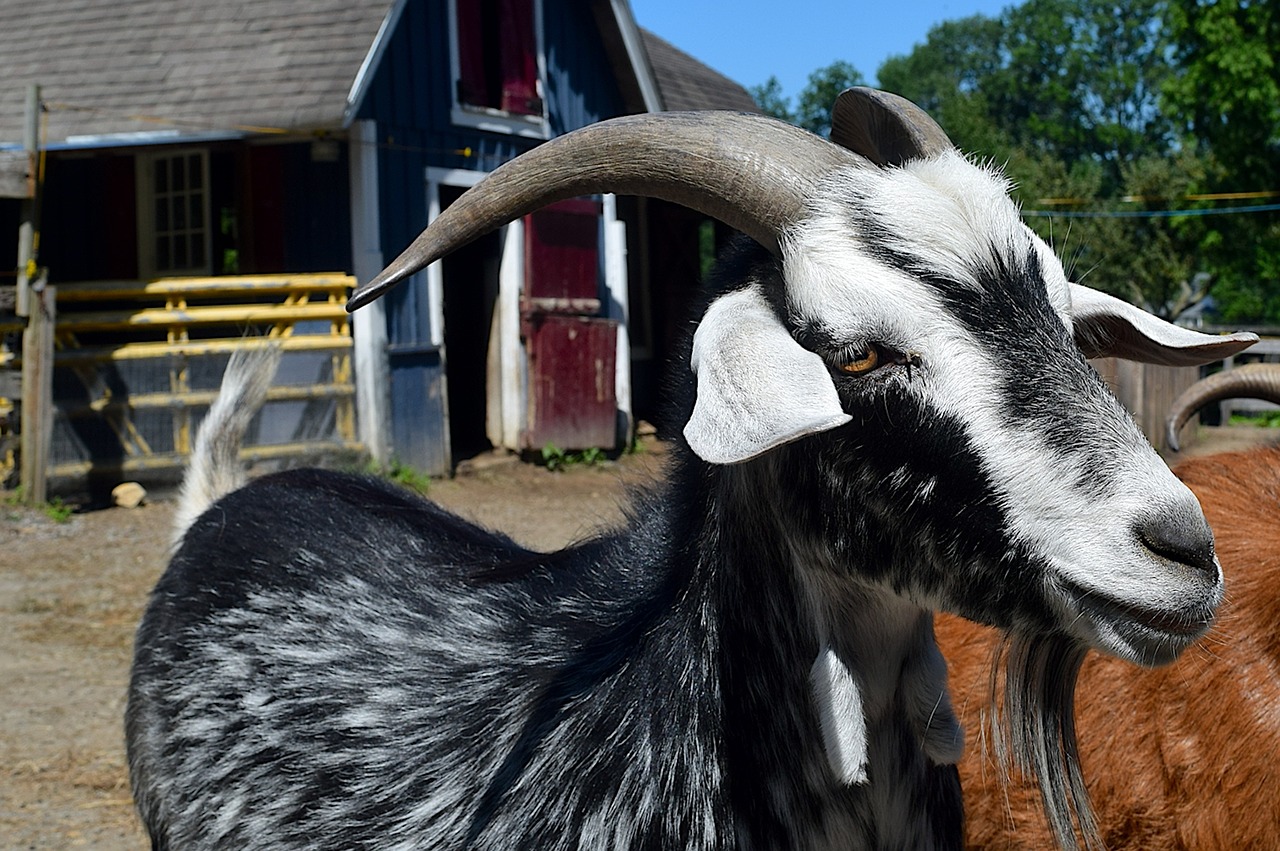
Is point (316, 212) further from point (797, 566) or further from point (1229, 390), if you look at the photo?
point (797, 566)

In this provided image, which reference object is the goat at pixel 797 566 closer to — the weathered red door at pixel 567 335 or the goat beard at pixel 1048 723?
the goat beard at pixel 1048 723

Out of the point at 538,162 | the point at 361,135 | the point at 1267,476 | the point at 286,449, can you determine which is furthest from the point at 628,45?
the point at 538,162

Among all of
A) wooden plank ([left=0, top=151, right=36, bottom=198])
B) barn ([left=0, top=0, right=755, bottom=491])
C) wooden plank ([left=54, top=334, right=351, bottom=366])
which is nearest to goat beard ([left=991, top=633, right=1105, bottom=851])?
wooden plank ([left=54, top=334, right=351, bottom=366])

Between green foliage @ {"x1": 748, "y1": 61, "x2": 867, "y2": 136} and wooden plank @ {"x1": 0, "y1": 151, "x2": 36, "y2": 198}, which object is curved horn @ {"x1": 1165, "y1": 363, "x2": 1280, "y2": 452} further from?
green foliage @ {"x1": 748, "y1": 61, "x2": 867, "y2": 136}

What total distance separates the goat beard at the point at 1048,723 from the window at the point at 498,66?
1071cm

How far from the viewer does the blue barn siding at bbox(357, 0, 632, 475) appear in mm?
11102

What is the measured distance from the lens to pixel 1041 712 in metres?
1.94

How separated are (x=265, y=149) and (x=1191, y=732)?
1001 centimetres

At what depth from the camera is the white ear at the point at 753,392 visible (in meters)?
1.58

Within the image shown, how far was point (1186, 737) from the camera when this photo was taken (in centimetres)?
271

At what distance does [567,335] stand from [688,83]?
646cm

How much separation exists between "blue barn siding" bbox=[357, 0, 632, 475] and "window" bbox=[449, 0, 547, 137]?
0.15 meters

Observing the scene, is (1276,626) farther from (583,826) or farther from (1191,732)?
(583,826)

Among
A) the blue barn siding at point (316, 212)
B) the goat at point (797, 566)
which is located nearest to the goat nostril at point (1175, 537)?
the goat at point (797, 566)
